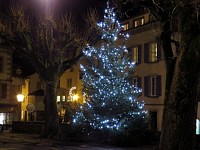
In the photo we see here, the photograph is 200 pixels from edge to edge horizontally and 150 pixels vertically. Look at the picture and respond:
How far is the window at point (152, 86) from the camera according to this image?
3920 cm

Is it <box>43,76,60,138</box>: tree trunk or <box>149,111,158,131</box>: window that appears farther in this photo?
<box>149,111,158,131</box>: window

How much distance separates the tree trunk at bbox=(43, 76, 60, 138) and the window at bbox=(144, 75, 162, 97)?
996cm

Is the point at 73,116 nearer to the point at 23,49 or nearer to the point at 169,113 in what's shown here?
the point at 23,49

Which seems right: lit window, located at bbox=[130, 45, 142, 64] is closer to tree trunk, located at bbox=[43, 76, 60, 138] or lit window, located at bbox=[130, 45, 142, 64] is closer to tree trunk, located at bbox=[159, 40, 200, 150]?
tree trunk, located at bbox=[43, 76, 60, 138]

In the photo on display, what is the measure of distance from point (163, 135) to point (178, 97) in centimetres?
112

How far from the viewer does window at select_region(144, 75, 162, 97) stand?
39.2 m

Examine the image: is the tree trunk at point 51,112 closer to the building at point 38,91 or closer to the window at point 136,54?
the window at point 136,54

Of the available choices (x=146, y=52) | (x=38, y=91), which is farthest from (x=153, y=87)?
(x=38, y=91)

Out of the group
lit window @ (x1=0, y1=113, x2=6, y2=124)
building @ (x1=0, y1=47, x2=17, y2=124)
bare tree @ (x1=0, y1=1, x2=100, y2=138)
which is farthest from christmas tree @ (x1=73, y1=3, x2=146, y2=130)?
building @ (x1=0, y1=47, x2=17, y2=124)

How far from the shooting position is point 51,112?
3428 centimetres

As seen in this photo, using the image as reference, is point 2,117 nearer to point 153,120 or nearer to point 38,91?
point 38,91

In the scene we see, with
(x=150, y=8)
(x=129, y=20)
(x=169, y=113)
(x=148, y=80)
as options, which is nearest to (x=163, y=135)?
(x=169, y=113)

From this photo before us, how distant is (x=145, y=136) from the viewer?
29.6 meters

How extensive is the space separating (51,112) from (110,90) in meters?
8.01
